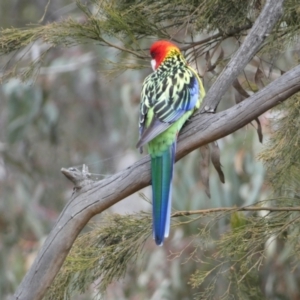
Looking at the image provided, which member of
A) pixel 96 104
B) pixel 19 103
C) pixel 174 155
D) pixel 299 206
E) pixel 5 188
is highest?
pixel 96 104

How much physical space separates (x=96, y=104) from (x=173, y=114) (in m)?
5.38

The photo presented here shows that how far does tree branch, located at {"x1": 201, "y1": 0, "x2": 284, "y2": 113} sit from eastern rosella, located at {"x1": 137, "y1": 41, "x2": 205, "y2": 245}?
0.60 ft

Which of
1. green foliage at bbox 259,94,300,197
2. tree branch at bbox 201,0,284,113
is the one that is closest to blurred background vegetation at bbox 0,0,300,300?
green foliage at bbox 259,94,300,197

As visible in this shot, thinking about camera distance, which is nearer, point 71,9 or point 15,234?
point 15,234

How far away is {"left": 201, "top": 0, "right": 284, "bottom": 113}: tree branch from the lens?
7.37 feet

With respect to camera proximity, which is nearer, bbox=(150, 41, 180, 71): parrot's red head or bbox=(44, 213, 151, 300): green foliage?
bbox=(44, 213, 151, 300): green foliage

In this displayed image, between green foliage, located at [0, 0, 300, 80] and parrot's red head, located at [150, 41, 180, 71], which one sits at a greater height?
parrot's red head, located at [150, 41, 180, 71]

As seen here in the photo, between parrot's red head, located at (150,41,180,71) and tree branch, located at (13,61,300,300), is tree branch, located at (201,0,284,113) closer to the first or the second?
tree branch, located at (13,61,300,300)

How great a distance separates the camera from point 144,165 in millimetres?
2209

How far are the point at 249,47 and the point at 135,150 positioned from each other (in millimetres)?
3191

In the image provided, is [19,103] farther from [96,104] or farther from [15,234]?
[96,104]

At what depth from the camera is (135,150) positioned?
541 centimetres

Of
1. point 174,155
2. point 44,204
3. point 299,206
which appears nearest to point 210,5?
point 174,155

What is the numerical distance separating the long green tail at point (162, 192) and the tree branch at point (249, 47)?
24cm
